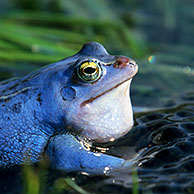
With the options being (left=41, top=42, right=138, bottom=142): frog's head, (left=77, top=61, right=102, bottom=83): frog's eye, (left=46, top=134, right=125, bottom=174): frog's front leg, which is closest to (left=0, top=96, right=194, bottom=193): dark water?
(left=46, top=134, right=125, bottom=174): frog's front leg

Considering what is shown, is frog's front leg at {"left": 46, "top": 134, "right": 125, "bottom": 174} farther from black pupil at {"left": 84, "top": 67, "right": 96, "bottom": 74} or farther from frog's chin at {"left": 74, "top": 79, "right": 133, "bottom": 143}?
black pupil at {"left": 84, "top": 67, "right": 96, "bottom": 74}

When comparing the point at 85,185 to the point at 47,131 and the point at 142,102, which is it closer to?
the point at 47,131

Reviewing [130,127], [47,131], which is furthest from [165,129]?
[47,131]

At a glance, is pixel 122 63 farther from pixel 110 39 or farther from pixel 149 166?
pixel 110 39

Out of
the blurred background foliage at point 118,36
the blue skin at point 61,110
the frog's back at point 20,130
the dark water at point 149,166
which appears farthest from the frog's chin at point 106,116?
the blurred background foliage at point 118,36

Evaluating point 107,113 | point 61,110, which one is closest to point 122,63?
point 107,113

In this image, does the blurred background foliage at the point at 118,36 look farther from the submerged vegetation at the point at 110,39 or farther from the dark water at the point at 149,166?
the dark water at the point at 149,166
